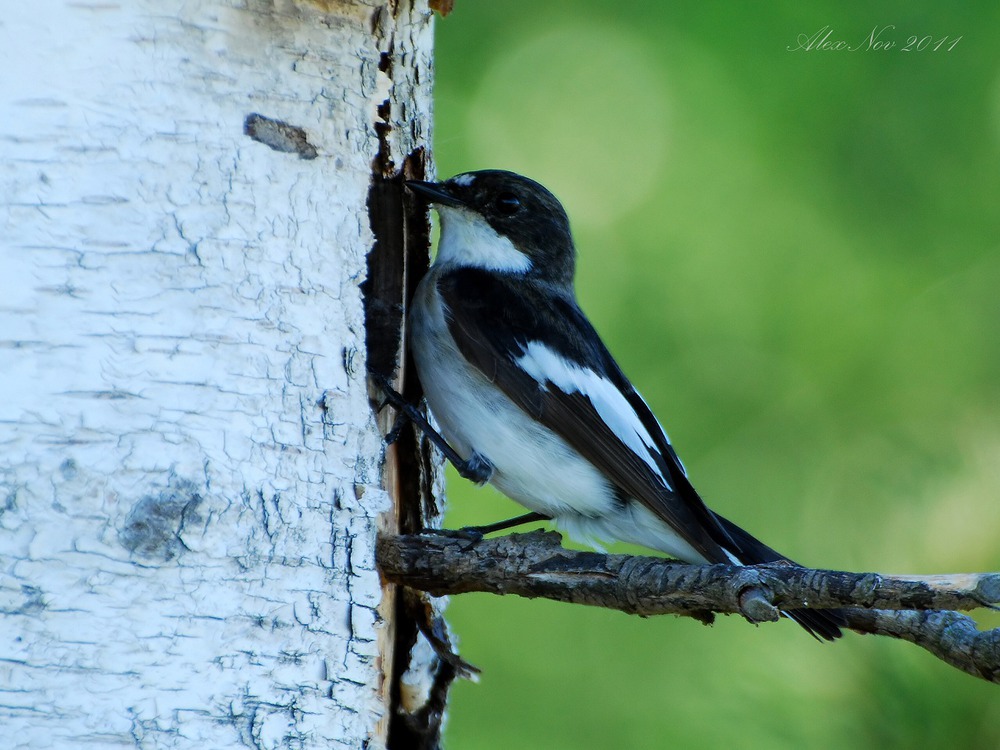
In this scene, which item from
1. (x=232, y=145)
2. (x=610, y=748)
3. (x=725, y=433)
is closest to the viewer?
(x=232, y=145)

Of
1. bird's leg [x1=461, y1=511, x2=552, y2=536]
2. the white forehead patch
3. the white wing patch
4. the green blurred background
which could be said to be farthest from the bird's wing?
the green blurred background

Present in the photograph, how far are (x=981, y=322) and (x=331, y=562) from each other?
230 centimetres

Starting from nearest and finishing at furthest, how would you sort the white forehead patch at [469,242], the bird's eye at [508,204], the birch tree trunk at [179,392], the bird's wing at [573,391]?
the birch tree trunk at [179,392] < the bird's wing at [573,391] < the white forehead patch at [469,242] < the bird's eye at [508,204]

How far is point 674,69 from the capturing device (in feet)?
15.1

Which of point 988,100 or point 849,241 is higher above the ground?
point 988,100

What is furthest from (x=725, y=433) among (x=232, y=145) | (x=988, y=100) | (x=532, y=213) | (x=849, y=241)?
(x=232, y=145)

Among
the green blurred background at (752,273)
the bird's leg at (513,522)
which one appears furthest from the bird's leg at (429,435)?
the green blurred background at (752,273)

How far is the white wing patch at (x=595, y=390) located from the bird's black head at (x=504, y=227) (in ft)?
1.55

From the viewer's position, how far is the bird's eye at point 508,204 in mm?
3502

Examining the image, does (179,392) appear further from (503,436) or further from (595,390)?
(595,390)

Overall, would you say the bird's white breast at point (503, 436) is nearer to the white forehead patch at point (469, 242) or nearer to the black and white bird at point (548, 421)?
A: the black and white bird at point (548, 421)

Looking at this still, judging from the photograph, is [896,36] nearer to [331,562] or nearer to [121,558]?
[331,562]

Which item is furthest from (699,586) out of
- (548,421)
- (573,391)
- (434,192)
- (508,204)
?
(508,204)

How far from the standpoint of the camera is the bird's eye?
3.50 metres
